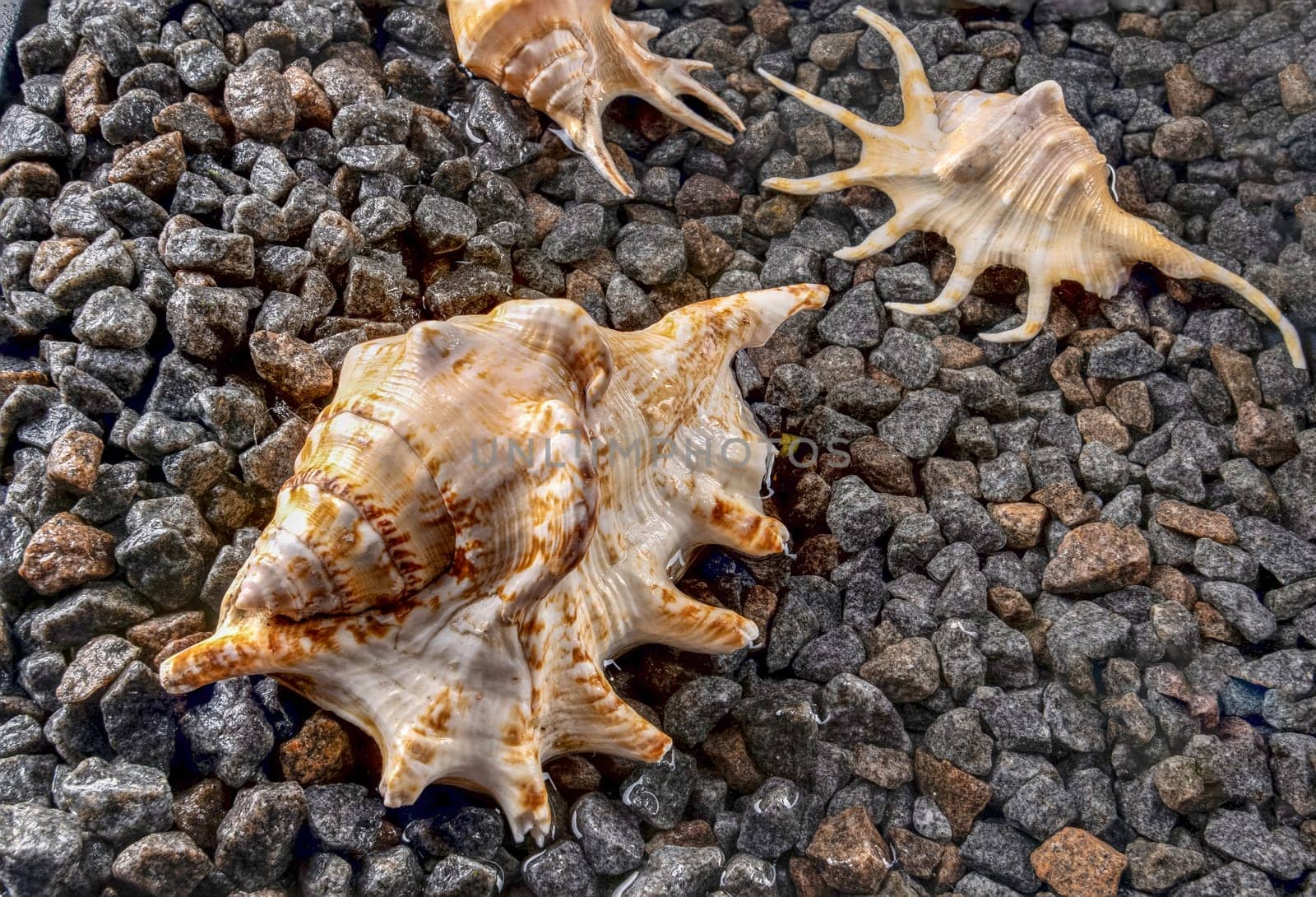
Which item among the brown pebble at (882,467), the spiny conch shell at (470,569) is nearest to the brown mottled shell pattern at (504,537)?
the spiny conch shell at (470,569)

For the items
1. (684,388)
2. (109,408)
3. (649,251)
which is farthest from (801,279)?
(109,408)

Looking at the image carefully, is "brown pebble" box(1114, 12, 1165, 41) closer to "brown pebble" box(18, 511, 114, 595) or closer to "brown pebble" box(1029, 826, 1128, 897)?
"brown pebble" box(1029, 826, 1128, 897)

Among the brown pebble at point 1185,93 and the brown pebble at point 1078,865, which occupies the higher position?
the brown pebble at point 1185,93

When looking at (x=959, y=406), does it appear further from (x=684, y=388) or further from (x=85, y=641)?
(x=85, y=641)

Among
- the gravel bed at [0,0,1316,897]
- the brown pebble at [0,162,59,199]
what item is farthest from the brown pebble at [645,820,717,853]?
the brown pebble at [0,162,59,199]

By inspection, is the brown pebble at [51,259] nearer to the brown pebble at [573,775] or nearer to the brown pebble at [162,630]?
the brown pebble at [162,630]

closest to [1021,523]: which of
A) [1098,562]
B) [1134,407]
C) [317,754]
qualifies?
[1098,562]
